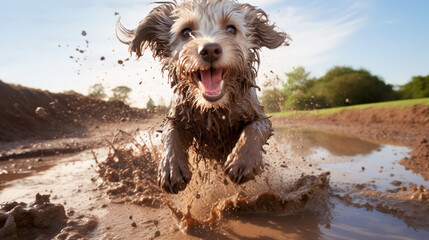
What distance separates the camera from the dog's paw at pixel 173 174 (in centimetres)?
288

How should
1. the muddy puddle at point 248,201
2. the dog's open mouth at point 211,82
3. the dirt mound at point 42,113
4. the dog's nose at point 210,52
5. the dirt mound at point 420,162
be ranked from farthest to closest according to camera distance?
the dirt mound at point 42,113 < the dirt mound at point 420,162 < the muddy puddle at point 248,201 < the dog's open mouth at point 211,82 < the dog's nose at point 210,52

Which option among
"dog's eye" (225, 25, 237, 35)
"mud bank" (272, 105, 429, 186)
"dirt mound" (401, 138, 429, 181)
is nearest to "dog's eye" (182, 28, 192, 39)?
"dog's eye" (225, 25, 237, 35)

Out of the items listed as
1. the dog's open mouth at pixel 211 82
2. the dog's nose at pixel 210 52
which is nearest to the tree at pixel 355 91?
the dog's open mouth at pixel 211 82

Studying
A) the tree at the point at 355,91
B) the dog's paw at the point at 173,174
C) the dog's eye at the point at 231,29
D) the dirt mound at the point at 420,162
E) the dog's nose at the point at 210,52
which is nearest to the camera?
the dog's nose at the point at 210,52

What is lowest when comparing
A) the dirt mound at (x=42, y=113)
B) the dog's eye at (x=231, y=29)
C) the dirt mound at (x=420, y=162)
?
the dirt mound at (x=420, y=162)

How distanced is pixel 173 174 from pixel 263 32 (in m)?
2.36

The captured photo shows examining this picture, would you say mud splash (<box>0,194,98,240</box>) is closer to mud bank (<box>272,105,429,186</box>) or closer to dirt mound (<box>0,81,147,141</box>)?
mud bank (<box>272,105,429,186</box>)

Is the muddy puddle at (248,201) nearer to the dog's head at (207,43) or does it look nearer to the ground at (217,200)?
the ground at (217,200)

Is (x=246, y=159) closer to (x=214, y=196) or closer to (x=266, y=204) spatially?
(x=266, y=204)

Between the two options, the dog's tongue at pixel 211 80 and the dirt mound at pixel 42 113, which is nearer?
the dog's tongue at pixel 211 80

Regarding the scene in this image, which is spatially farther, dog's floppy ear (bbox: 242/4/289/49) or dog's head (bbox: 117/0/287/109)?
dog's floppy ear (bbox: 242/4/289/49)

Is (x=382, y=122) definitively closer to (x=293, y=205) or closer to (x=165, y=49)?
(x=293, y=205)

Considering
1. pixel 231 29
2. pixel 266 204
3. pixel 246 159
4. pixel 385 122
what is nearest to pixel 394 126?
pixel 385 122

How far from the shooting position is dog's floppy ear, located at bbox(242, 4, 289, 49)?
383 cm
